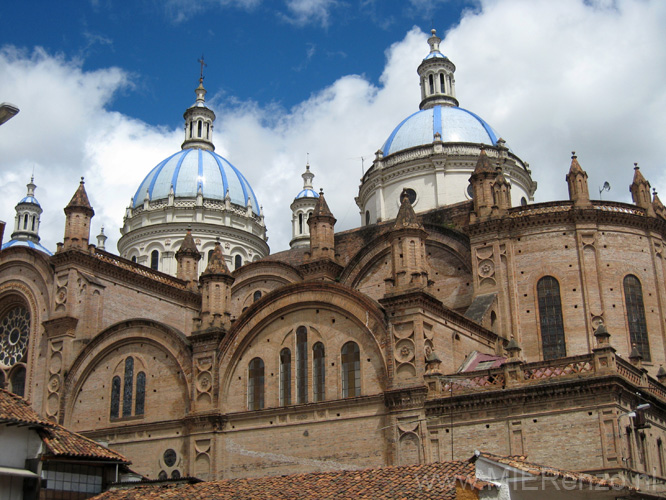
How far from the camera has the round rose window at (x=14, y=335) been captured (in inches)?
1799

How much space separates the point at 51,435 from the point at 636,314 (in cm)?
2567

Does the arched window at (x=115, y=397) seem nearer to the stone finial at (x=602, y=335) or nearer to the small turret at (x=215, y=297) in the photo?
the small turret at (x=215, y=297)

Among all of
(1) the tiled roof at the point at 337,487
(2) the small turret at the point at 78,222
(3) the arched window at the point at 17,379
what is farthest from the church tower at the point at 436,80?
(1) the tiled roof at the point at 337,487

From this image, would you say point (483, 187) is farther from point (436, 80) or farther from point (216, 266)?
point (436, 80)

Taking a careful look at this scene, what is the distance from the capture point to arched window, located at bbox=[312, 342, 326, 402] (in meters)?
35.4


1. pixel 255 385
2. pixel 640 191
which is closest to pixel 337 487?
pixel 255 385

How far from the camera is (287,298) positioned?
3719 centimetres

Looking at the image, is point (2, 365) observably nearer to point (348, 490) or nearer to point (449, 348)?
point (449, 348)

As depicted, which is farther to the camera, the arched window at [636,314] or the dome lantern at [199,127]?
the dome lantern at [199,127]

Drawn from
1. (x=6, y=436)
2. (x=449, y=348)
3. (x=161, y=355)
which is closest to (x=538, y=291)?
(x=449, y=348)

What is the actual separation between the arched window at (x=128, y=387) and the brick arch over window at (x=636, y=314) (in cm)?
2265

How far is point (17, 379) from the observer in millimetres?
45438

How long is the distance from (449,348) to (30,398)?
21.8 m

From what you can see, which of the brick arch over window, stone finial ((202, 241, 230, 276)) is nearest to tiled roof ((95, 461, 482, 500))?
stone finial ((202, 241, 230, 276))
